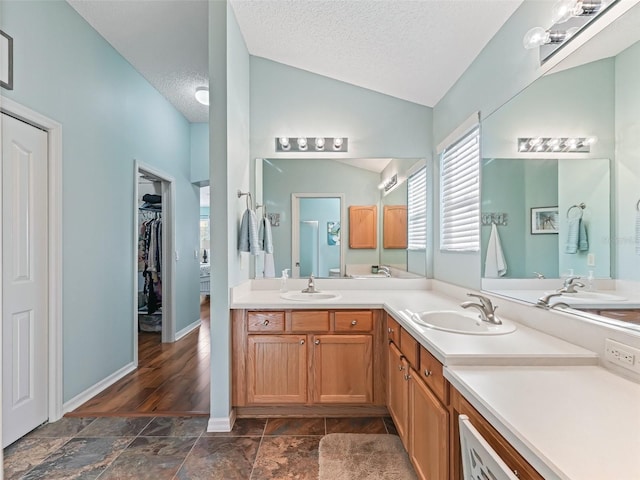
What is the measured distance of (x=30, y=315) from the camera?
7.13 feet

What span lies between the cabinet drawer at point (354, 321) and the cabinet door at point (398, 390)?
23 centimetres

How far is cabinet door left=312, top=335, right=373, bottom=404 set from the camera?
2.33 meters

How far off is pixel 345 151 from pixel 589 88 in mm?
1861

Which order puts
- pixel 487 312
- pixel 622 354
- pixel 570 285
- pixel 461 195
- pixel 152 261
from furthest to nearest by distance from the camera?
pixel 152 261 < pixel 461 195 < pixel 487 312 < pixel 570 285 < pixel 622 354

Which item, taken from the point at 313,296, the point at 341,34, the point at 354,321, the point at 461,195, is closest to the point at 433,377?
the point at 354,321

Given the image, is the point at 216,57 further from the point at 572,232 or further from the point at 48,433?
the point at 48,433

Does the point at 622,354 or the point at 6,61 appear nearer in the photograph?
the point at 622,354

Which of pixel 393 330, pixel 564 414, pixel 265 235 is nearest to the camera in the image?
pixel 564 414

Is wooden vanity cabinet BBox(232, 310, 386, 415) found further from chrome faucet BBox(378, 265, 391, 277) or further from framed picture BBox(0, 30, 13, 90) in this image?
framed picture BBox(0, 30, 13, 90)

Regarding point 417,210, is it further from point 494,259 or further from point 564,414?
point 564,414

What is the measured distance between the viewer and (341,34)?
242cm

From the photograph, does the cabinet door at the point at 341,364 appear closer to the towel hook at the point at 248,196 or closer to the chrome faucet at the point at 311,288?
the chrome faucet at the point at 311,288

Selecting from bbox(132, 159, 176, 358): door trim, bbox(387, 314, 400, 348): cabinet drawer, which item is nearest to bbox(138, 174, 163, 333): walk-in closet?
bbox(132, 159, 176, 358): door trim

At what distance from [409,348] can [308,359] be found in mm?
853
